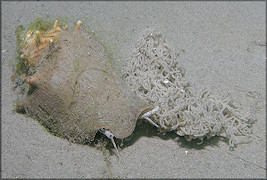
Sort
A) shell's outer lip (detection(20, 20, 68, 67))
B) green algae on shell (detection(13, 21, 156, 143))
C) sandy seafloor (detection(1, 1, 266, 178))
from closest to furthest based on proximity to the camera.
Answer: green algae on shell (detection(13, 21, 156, 143)) < sandy seafloor (detection(1, 1, 266, 178)) < shell's outer lip (detection(20, 20, 68, 67))

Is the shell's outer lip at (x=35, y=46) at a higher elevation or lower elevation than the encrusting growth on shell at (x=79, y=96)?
higher

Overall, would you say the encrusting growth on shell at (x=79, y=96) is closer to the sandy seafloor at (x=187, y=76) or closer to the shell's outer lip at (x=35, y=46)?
the shell's outer lip at (x=35, y=46)

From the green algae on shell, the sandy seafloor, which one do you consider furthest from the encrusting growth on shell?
the sandy seafloor

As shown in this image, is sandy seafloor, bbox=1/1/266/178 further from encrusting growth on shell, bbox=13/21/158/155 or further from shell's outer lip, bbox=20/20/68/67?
shell's outer lip, bbox=20/20/68/67

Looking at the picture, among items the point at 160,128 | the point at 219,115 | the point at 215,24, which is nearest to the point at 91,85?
the point at 160,128

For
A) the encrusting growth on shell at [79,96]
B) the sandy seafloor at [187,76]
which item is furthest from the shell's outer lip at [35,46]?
the sandy seafloor at [187,76]

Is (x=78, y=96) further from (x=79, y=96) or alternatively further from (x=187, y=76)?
(x=187, y=76)

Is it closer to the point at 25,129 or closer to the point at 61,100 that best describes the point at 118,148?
the point at 61,100

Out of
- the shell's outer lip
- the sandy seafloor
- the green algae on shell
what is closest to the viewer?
the green algae on shell

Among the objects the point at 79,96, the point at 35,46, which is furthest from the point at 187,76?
the point at 35,46
